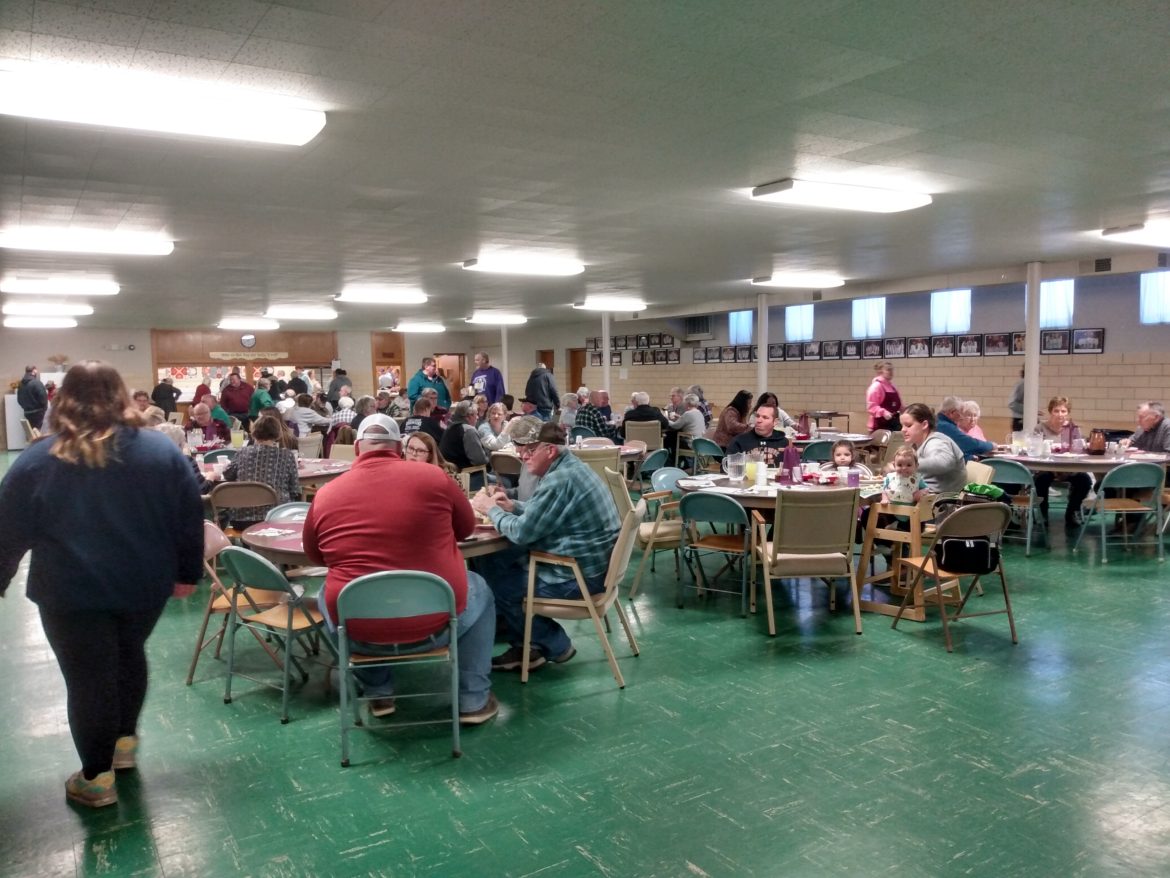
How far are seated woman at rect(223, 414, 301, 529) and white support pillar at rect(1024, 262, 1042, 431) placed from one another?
911 centimetres

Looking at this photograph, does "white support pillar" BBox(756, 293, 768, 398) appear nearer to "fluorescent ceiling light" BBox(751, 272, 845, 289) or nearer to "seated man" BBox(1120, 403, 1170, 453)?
"fluorescent ceiling light" BBox(751, 272, 845, 289)

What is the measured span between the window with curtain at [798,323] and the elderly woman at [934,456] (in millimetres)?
10646

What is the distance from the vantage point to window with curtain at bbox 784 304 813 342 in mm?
15891

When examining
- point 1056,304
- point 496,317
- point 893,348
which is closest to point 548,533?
point 1056,304

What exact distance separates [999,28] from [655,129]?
1.73 metres

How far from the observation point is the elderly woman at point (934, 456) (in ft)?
17.4

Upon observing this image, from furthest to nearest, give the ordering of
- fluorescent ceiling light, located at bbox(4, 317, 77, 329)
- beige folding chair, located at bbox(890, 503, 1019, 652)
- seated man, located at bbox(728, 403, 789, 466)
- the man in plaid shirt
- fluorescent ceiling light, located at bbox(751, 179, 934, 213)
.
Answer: fluorescent ceiling light, located at bbox(4, 317, 77, 329)
the man in plaid shirt
seated man, located at bbox(728, 403, 789, 466)
fluorescent ceiling light, located at bbox(751, 179, 934, 213)
beige folding chair, located at bbox(890, 503, 1019, 652)

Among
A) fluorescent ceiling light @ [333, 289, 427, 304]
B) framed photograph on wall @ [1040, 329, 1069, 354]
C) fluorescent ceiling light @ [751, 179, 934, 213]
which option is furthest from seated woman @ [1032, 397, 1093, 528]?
fluorescent ceiling light @ [333, 289, 427, 304]

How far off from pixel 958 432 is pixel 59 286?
35.2 feet

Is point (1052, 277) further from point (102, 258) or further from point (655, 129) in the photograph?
point (102, 258)

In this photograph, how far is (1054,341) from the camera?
1191 cm

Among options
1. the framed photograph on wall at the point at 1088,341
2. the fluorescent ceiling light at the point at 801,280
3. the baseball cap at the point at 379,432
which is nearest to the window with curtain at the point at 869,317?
the fluorescent ceiling light at the point at 801,280

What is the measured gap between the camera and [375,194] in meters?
5.87

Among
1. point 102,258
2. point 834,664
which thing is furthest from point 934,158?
point 102,258
